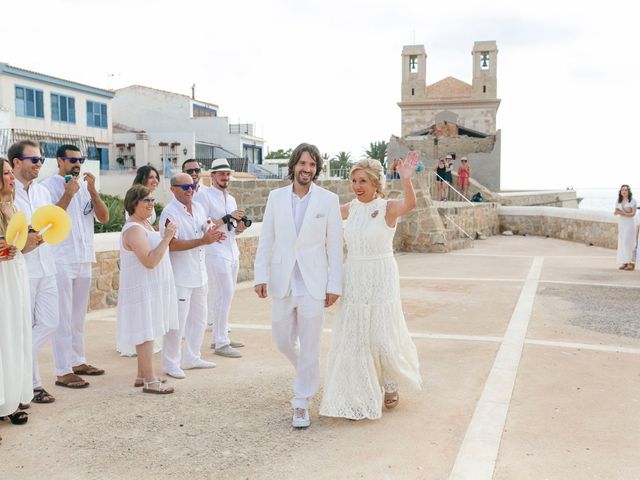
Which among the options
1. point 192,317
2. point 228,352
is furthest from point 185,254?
point 228,352

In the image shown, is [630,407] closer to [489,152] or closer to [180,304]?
[180,304]

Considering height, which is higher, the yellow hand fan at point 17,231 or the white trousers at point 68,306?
the yellow hand fan at point 17,231

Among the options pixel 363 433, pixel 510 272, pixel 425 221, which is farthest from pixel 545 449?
pixel 425 221

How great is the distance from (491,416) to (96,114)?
35.9m

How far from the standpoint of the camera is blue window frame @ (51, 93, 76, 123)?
33.0 meters

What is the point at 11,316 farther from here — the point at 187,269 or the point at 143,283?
the point at 187,269

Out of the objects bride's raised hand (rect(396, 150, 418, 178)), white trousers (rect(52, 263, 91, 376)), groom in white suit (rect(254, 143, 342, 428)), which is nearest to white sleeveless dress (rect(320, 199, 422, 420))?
groom in white suit (rect(254, 143, 342, 428))

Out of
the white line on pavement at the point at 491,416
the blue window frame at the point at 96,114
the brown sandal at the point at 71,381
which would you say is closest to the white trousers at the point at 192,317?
the brown sandal at the point at 71,381

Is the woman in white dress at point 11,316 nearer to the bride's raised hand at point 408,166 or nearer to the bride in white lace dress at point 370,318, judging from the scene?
→ the bride in white lace dress at point 370,318

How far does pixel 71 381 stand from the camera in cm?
525

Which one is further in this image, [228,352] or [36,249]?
[228,352]

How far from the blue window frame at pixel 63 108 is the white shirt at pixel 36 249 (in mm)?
30867

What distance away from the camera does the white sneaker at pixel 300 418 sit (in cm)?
432

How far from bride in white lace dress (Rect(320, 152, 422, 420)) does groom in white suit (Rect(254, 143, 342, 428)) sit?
0.16m
